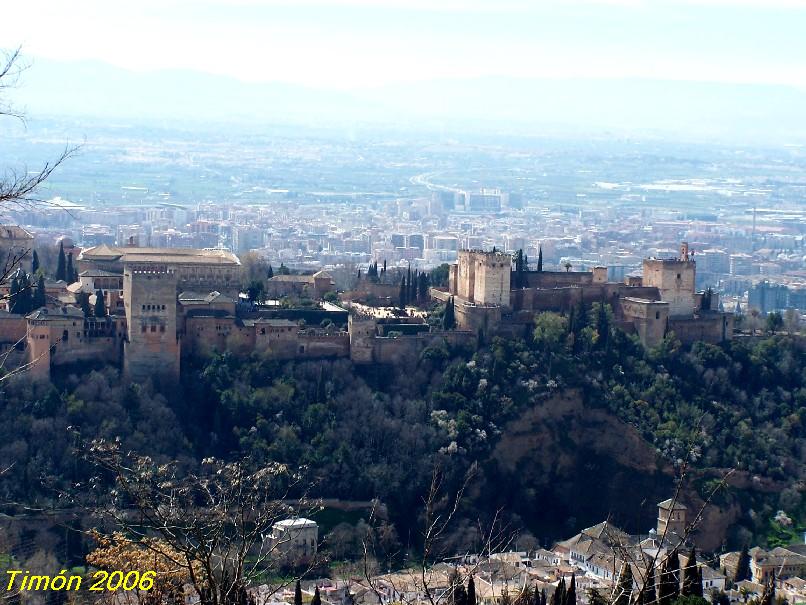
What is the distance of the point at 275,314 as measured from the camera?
4428cm

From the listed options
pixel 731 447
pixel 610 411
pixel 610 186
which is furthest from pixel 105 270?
pixel 610 186

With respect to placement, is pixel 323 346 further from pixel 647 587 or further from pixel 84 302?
pixel 647 587

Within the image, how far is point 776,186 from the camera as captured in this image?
18312 centimetres

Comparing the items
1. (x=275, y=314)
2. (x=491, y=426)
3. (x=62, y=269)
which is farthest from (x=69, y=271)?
(x=491, y=426)

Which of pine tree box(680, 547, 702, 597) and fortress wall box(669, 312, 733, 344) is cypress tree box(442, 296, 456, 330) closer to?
fortress wall box(669, 312, 733, 344)

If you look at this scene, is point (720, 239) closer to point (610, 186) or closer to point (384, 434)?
point (610, 186)

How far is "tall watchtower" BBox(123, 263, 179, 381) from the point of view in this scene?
4062 centimetres

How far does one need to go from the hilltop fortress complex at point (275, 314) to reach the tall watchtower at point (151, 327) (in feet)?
0.08

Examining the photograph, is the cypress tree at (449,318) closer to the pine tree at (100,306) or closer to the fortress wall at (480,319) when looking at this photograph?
the fortress wall at (480,319)

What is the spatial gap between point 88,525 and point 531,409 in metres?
12.6

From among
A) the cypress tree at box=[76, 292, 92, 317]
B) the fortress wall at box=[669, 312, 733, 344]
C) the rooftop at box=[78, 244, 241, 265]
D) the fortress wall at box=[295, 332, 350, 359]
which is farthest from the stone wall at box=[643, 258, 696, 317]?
the cypress tree at box=[76, 292, 92, 317]

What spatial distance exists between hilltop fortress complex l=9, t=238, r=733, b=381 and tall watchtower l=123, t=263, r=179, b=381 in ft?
0.08

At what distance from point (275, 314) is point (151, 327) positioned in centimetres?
442

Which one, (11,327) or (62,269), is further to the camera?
(62,269)
